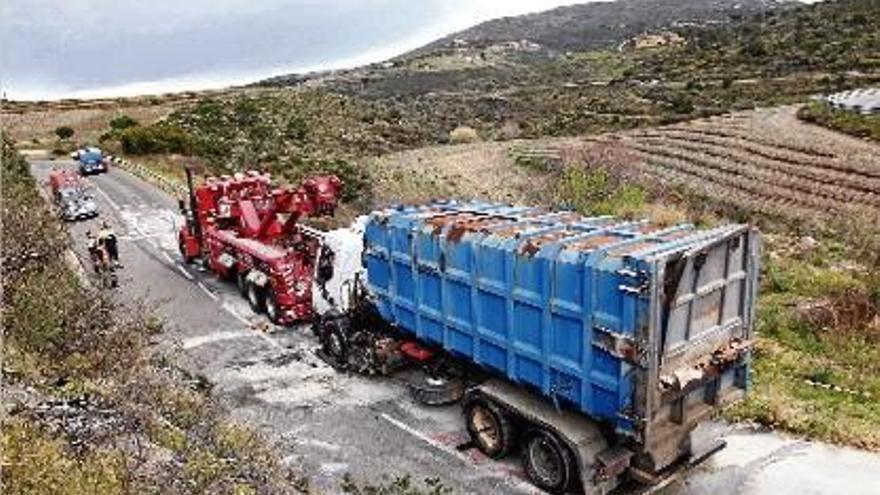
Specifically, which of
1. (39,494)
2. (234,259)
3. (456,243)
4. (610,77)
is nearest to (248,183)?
(234,259)

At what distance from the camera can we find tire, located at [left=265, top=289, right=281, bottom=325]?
61.0 ft

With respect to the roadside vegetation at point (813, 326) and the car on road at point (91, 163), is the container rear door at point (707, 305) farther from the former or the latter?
the car on road at point (91, 163)

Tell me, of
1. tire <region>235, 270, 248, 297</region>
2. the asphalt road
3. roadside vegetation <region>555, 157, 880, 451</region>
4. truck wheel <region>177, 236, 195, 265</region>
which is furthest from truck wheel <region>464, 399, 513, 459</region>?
truck wheel <region>177, 236, 195, 265</region>

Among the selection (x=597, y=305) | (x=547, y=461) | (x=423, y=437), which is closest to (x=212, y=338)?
(x=423, y=437)

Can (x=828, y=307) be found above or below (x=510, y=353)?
below

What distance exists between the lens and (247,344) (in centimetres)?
1786

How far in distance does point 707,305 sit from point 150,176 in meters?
34.2

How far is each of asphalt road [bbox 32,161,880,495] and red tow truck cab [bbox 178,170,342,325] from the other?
0.57 metres

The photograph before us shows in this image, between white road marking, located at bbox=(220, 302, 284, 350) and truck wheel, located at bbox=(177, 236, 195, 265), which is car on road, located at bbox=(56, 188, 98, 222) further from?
white road marking, located at bbox=(220, 302, 284, 350)

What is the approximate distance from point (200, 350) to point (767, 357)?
10191 mm

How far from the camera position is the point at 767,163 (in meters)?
41.5

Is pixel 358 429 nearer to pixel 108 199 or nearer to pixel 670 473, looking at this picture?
pixel 670 473

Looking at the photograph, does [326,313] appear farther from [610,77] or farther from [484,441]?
[610,77]

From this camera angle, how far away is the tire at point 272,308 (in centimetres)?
1858
